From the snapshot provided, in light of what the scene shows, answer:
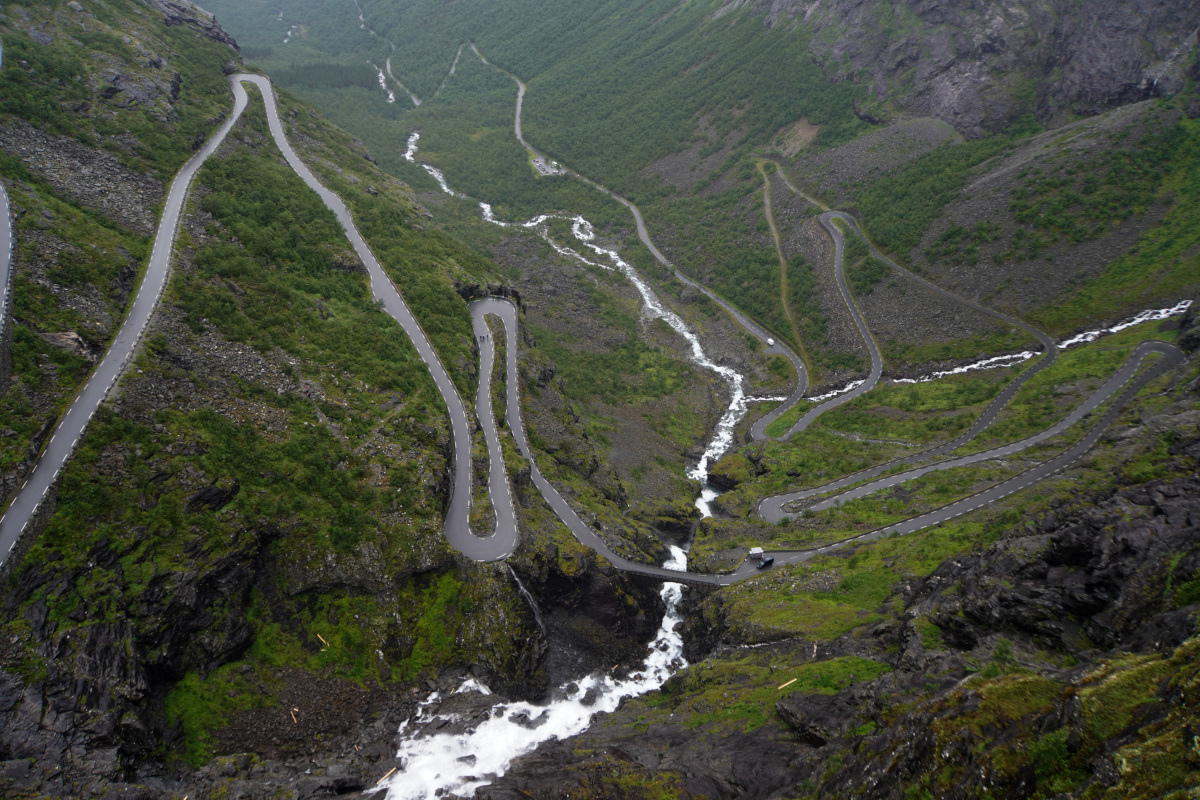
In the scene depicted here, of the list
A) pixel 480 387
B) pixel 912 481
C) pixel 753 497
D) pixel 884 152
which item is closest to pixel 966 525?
pixel 912 481

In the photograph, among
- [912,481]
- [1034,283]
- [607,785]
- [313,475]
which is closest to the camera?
[607,785]

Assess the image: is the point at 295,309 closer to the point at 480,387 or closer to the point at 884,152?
the point at 480,387

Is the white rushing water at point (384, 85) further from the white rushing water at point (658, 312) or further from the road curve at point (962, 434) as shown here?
the road curve at point (962, 434)

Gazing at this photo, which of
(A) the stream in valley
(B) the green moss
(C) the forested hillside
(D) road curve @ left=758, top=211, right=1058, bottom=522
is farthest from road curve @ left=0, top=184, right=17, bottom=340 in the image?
(D) road curve @ left=758, top=211, right=1058, bottom=522

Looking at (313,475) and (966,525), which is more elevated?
(313,475)

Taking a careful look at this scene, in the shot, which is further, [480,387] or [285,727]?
[480,387]

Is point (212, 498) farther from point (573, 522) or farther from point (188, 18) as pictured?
point (188, 18)
